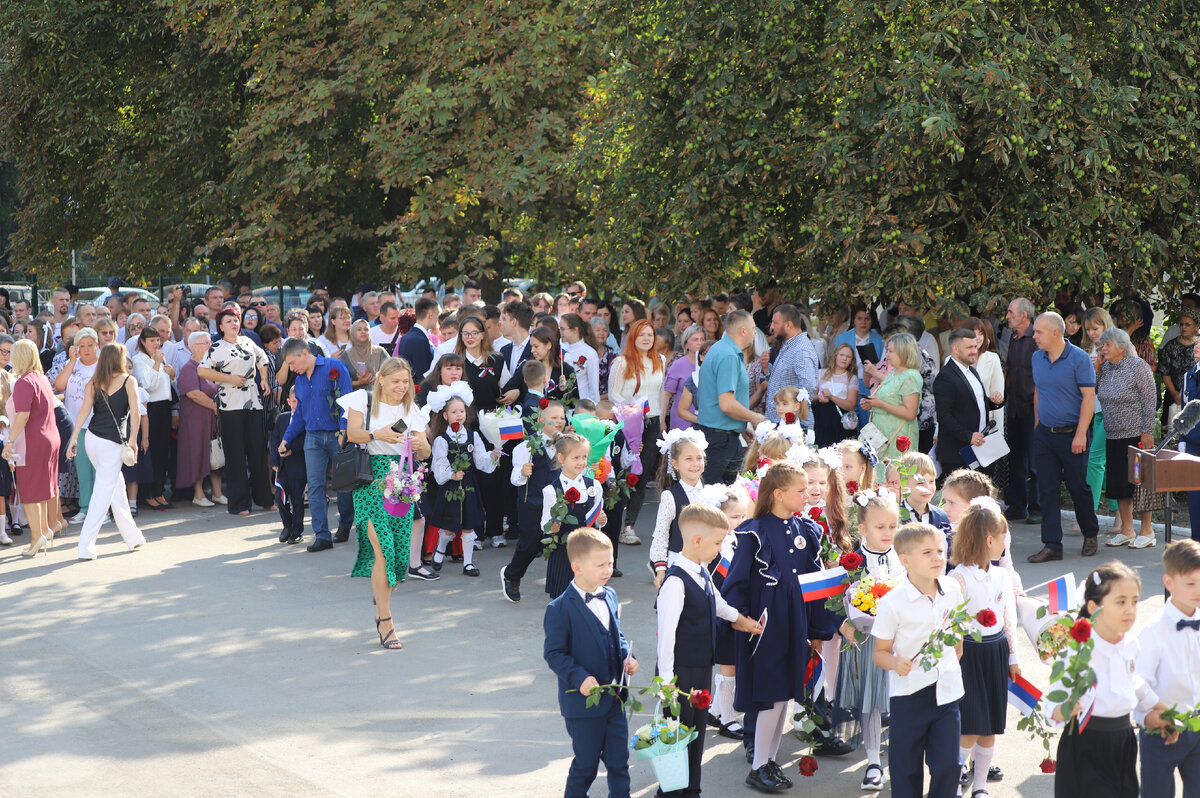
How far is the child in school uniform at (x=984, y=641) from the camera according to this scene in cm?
548

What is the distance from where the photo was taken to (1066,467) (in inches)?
403

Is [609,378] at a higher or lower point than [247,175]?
lower

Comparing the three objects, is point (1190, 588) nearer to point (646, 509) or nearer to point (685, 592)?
point (685, 592)

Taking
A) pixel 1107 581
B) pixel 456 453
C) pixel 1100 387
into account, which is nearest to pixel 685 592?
pixel 1107 581

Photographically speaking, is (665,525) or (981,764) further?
(665,525)

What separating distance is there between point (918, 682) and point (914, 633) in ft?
0.64

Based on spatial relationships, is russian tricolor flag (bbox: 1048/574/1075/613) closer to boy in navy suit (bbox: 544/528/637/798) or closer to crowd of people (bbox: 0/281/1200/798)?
crowd of people (bbox: 0/281/1200/798)

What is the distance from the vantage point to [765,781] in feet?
18.8

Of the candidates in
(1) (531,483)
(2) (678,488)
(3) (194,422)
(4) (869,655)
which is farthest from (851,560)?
(3) (194,422)

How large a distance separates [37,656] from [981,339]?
7921 mm

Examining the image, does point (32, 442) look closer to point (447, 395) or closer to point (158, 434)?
point (158, 434)

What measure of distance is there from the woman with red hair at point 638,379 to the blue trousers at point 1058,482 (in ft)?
10.9

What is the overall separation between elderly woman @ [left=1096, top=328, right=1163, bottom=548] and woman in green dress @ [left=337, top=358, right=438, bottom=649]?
5741 millimetres

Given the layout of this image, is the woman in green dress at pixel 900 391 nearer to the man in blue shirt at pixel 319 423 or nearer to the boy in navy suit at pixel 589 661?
the man in blue shirt at pixel 319 423
